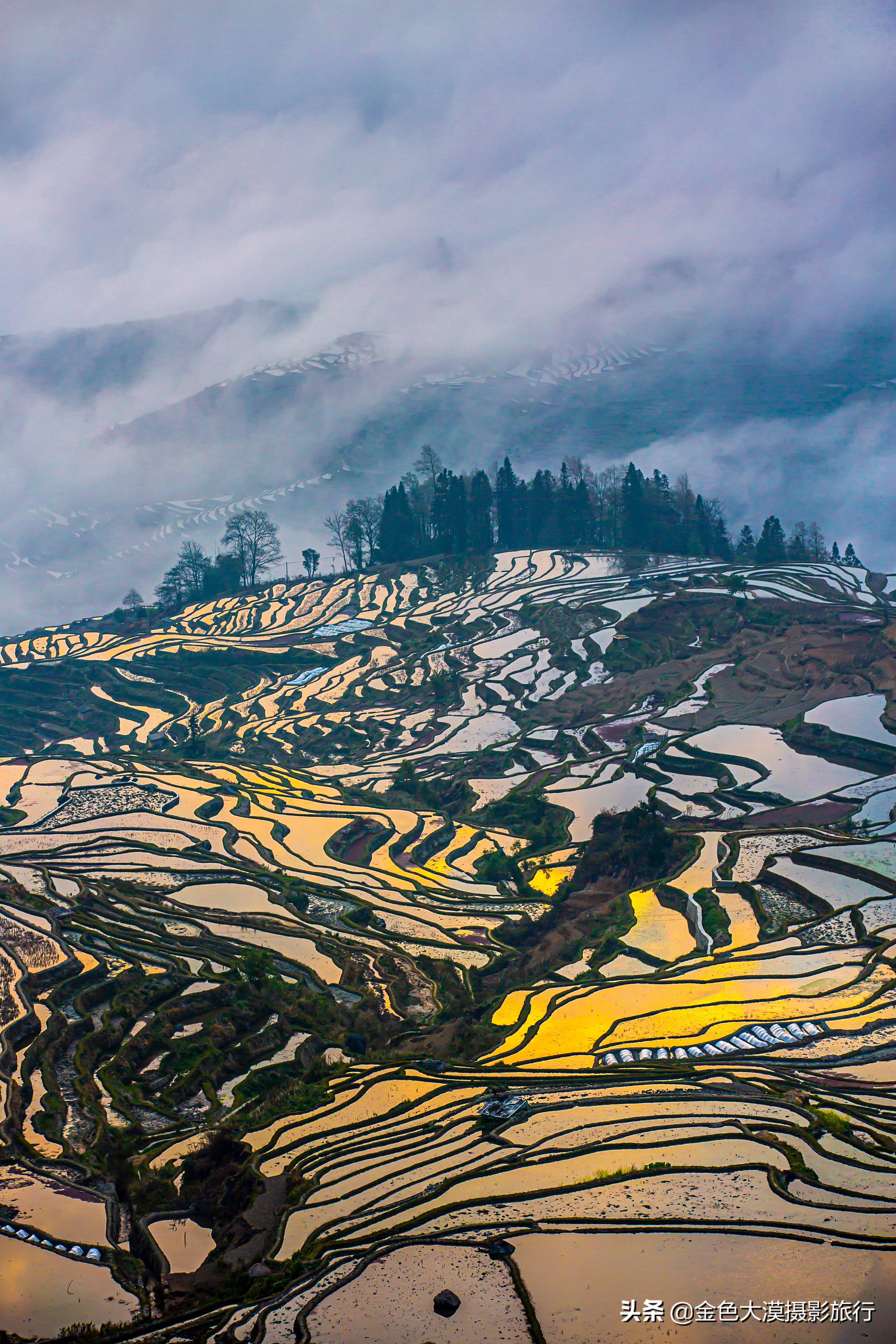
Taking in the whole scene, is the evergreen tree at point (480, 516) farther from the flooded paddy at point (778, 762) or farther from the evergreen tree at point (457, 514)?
the flooded paddy at point (778, 762)

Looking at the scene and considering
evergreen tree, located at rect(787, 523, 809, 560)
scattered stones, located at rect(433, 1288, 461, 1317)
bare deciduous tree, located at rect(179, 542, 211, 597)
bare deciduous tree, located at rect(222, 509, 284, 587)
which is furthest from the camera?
bare deciduous tree, located at rect(222, 509, 284, 587)

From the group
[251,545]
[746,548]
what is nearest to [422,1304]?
[746,548]

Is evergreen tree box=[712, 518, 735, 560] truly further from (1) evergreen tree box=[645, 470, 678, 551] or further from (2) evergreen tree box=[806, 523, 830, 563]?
(2) evergreen tree box=[806, 523, 830, 563]

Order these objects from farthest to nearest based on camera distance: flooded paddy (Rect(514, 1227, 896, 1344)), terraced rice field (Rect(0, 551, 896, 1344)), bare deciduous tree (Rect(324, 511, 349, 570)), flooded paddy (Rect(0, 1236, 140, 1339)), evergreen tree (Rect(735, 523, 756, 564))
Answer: bare deciduous tree (Rect(324, 511, 349, 570)) < evergreen tree (Rect(735, 523, 756, 564)) < terraced rice field (Rect(0, 551, 896, 1344)) < flooded paddy (Rect(0, 1236, 140, 1339)) < flooded paddy (Rect(514, 1227, 896, 1344))

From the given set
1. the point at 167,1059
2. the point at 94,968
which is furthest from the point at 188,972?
the point at 167,1059

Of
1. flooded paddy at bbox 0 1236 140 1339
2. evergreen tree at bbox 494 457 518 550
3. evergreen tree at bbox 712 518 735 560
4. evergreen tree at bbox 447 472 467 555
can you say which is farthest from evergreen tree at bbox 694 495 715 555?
flooded paddy at bbox 0 1236 140 1339

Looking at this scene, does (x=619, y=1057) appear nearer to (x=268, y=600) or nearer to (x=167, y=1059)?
(x=167, y=1059)
